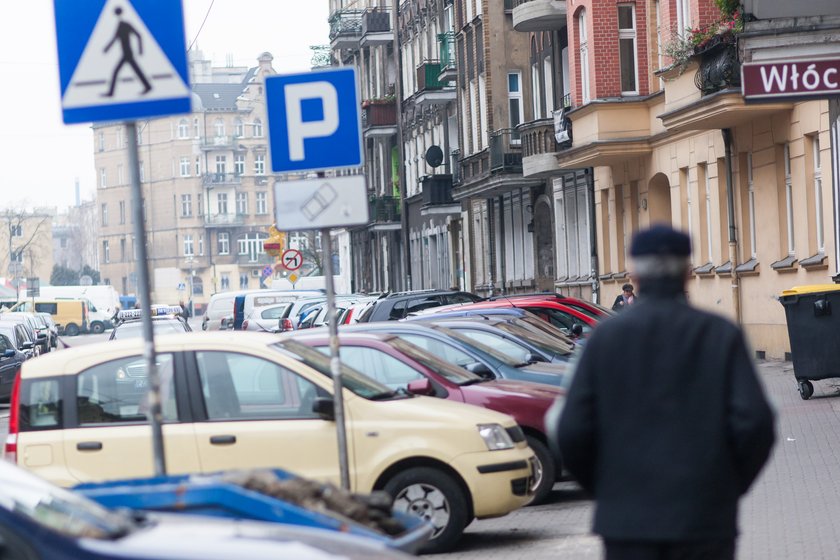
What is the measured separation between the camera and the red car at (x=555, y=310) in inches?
905

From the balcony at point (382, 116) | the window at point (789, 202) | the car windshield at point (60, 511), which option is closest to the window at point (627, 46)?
the window at point (789, 202)

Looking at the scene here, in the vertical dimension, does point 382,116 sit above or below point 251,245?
above

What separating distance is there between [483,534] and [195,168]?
140 m

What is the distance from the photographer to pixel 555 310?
2362 cm

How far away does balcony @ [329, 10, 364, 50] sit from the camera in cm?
6975

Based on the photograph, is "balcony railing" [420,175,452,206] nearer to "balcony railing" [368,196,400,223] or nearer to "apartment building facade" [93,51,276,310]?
"balcony railing" [368,196,400,223]

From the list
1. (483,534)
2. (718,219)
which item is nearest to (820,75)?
(483,534)

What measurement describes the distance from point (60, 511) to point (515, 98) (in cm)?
4252

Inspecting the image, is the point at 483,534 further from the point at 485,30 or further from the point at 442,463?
the point at 485,30

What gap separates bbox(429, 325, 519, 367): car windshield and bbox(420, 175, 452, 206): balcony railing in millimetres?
40289

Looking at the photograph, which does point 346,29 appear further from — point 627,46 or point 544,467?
point 544,467

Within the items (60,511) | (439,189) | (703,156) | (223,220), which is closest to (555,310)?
(703,156)

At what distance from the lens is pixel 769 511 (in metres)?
11.9

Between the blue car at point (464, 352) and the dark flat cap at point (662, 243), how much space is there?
9011 mm
